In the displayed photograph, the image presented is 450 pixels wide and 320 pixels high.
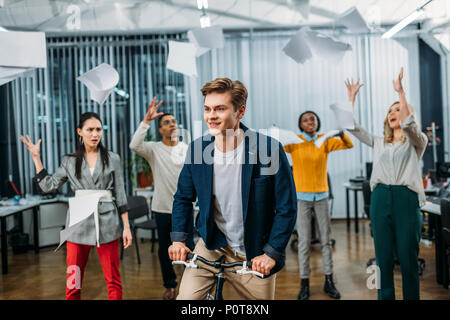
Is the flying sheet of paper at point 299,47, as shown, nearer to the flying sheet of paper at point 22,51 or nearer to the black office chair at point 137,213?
the flying sheet of paper at point 22,51

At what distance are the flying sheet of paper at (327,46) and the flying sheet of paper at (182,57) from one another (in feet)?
2.57

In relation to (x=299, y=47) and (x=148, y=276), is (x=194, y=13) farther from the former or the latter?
(x=148, y=276)

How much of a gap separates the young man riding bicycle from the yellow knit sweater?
129 cm

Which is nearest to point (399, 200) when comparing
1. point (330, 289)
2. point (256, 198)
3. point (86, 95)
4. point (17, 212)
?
point (330, 289)

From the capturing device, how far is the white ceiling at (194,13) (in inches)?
169

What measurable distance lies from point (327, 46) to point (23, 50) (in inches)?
74.7

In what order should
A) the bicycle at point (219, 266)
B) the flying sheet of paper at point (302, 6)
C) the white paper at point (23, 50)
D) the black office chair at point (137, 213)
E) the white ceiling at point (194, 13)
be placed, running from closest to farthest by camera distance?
the bicycle at point (219, 266), the white paper at point (23, 50), the black office chair at point (137, 213), the white ceiling at point (194, 13), the flying sheet of paper at point (302, 6)

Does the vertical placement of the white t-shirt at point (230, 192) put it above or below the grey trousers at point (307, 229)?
above

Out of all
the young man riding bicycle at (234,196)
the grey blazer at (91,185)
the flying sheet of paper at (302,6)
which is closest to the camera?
the young man riding bicycle at (234,196)

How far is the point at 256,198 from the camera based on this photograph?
4.81ft

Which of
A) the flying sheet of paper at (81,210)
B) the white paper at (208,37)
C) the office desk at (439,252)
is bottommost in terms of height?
the office desk at (439,252)

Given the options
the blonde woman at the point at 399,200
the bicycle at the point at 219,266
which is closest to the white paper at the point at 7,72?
the bicycle at the point at 219,266

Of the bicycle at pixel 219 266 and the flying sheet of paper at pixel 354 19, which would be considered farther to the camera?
the flying sheet of paper at pixel 354 19
